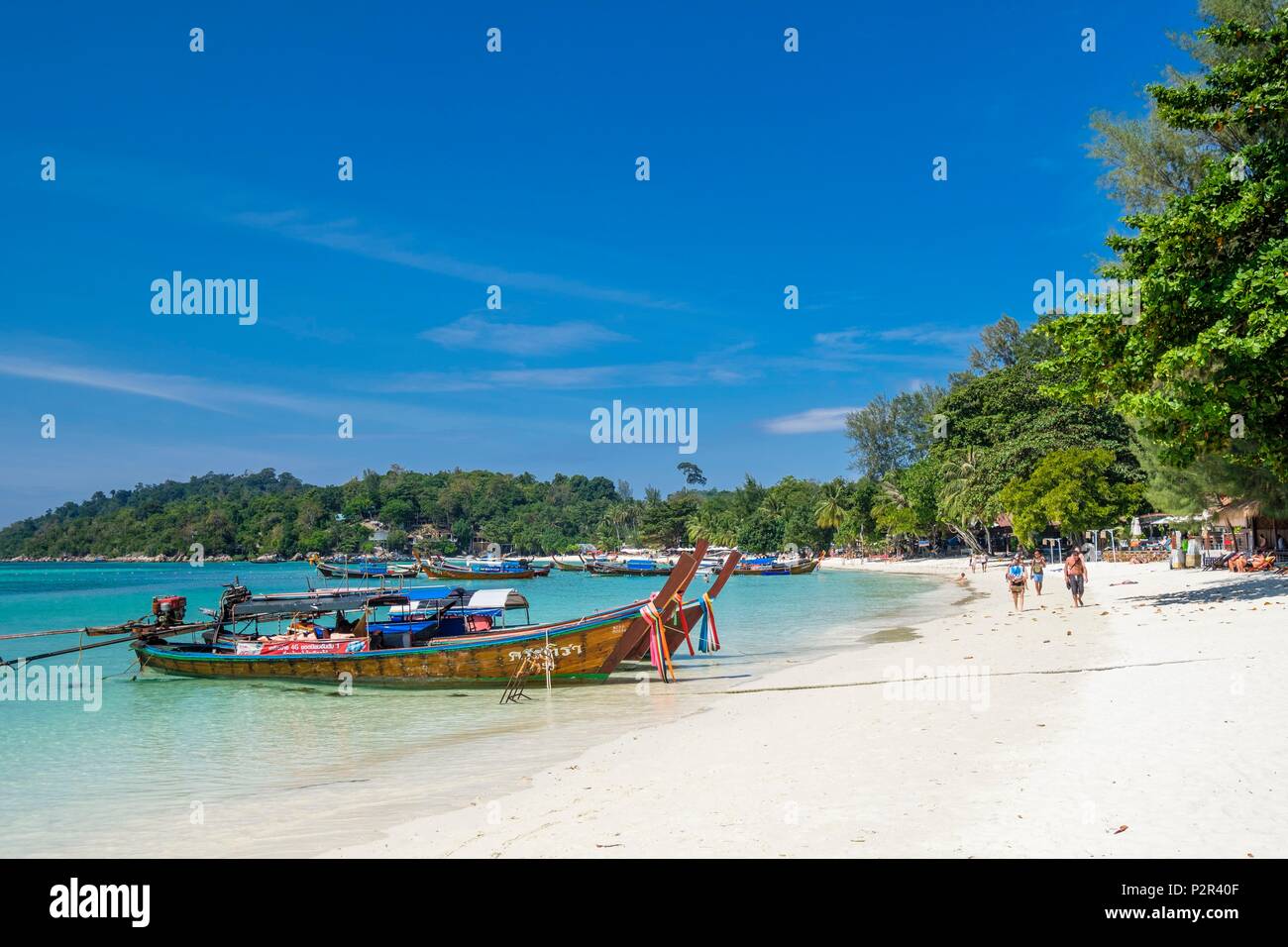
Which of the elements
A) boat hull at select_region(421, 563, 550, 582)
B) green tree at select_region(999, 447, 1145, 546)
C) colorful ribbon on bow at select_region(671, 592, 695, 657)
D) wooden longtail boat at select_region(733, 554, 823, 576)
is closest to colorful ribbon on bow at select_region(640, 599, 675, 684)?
colorful ribbon on bow at select_region(671, 592, 695, 657)

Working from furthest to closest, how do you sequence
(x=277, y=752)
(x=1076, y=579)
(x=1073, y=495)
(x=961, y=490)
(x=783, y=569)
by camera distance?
(x=783, y=569) → (x=961, y=490) → (x=1073, y=495) → (x=1076, y=579) → (x=277, y=752)

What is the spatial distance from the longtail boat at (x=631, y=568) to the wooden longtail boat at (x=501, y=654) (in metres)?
67.7

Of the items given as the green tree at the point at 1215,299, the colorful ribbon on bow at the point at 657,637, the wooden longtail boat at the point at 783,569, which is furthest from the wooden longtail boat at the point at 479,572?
the green tree at the point at 1215,299

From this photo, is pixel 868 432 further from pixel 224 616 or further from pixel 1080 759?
pixel 1080 759

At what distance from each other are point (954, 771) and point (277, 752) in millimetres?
9695

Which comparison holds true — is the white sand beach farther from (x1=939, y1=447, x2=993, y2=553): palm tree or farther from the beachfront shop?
(x1=939, y1=447, x2=993, y2=553): palm tree

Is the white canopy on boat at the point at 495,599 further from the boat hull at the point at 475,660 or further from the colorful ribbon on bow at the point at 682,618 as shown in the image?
the colorful ribbon on bow at the point at 682,618

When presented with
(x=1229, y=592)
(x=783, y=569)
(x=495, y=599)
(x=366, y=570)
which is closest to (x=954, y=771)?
(x=495, y=599)

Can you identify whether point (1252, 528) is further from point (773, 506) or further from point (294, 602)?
point (773, 506)

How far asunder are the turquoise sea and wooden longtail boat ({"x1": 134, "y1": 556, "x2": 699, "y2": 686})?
44 cm

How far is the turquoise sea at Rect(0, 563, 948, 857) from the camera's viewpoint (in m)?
8.22

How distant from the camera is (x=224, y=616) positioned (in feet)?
66.9

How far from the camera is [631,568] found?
287ft
